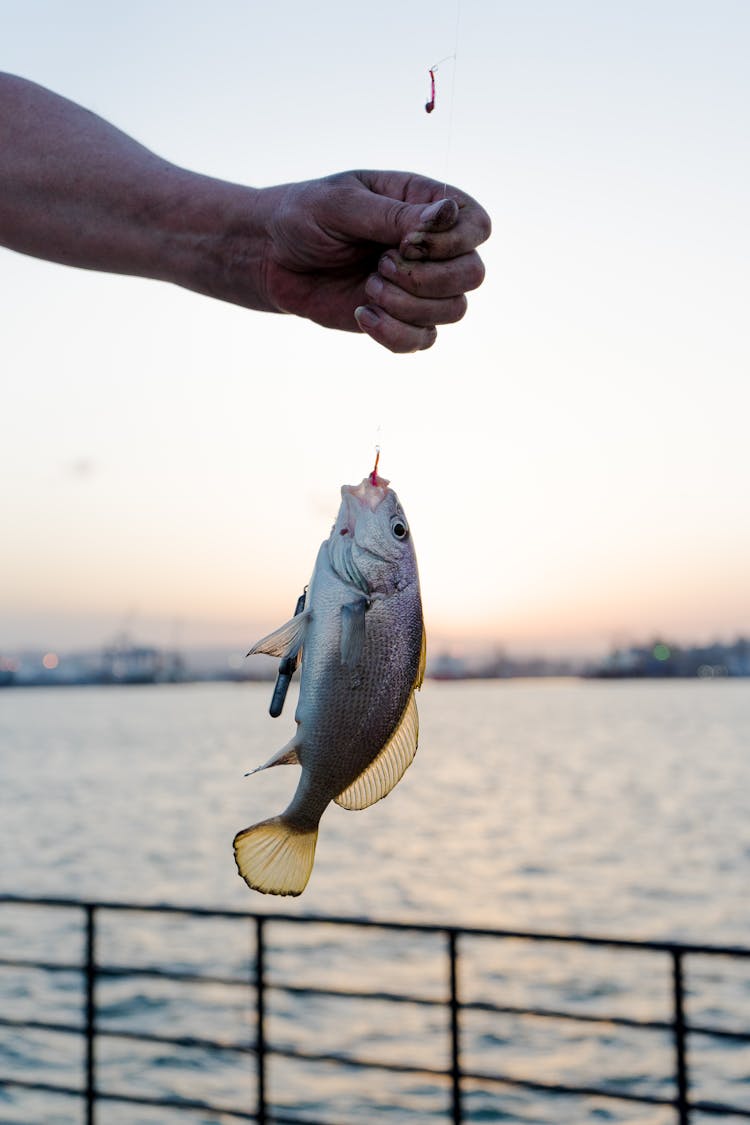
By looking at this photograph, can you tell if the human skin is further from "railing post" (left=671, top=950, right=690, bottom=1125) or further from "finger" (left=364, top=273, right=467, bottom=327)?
"railing post" (left=671, top=950, right=690, bottom=1125)

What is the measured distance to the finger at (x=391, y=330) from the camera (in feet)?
6.36

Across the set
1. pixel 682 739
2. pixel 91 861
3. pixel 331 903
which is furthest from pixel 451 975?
pixel 682 739

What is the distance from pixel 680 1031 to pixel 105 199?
10.7ft

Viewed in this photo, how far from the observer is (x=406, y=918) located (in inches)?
907

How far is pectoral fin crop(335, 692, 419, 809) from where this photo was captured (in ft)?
5.60

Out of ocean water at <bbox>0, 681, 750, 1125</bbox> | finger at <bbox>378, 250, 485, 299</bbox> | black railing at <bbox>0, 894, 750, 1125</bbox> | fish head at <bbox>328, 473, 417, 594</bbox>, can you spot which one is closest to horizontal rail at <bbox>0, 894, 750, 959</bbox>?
black railing at <bbox>0, 894, 750, 1125</bbox>

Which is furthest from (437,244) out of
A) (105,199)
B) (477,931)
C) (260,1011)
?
(260,1011)

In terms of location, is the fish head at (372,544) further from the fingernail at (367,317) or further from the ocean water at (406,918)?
the ocean water at (406,918)

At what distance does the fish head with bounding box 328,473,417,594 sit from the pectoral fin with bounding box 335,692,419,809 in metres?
0.18

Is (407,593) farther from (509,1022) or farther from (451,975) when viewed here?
(509,1022)

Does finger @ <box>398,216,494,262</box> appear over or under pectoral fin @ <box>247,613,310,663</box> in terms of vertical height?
over

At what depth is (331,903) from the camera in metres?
24.3

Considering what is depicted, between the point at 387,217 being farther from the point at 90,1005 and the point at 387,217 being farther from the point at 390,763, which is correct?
the point at 90,1005

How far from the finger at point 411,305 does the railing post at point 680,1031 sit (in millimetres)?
2845
